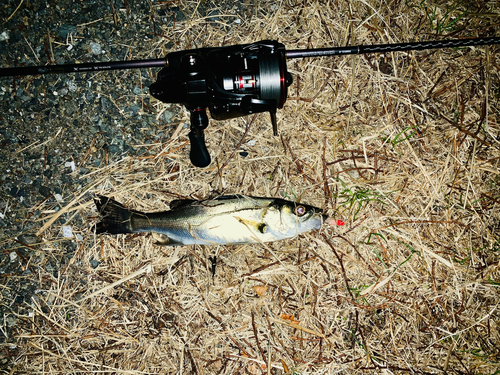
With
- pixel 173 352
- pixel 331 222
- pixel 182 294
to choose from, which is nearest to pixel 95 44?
pixel 182 294

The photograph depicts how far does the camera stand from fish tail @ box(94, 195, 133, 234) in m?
2.93

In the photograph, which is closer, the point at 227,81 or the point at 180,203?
the point at 227,81

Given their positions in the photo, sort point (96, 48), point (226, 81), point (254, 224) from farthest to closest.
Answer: point (96, 48), point (254, 224), point (226, 81)

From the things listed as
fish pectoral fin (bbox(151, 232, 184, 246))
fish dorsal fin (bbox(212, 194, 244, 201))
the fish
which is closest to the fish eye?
the fish

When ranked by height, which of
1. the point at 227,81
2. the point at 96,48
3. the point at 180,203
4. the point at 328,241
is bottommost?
the point at 328,241

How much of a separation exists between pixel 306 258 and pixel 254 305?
0.67 meters

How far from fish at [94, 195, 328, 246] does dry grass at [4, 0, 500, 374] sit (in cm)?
24

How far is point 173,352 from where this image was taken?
3.08 meters

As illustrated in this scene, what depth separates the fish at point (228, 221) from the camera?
283 centimetres

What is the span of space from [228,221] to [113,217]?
108 centimetres

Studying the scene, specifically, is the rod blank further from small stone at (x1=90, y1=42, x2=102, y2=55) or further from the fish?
small stone at (x1=90, y1=42, x2=102, y2=55)

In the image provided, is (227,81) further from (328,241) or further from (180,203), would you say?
(328,241)

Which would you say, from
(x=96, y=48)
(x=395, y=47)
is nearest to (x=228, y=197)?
(x=395, y=47)

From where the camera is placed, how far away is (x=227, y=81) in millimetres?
2432
